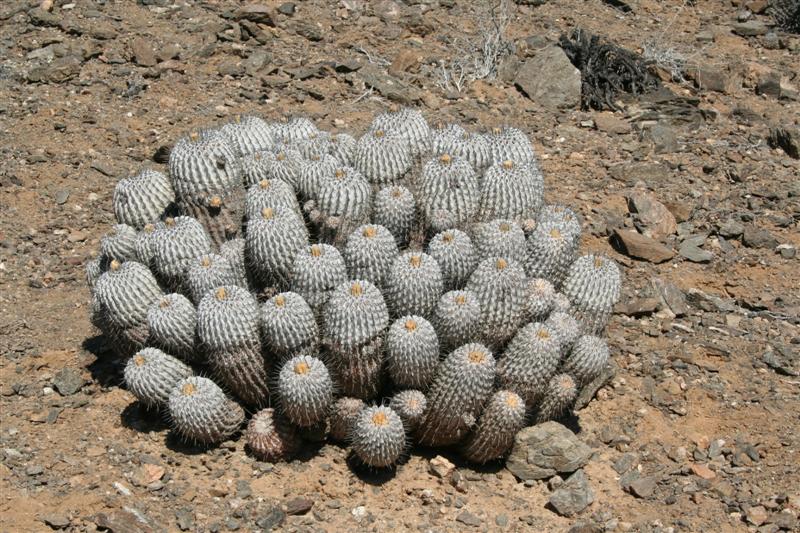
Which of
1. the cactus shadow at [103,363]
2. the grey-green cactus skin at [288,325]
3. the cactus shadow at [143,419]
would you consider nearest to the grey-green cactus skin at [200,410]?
the cactus shadow at [143,419]

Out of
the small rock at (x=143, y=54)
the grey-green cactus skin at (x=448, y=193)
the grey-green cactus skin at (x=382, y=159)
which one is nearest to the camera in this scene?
the grey-green cactus skin at (x=448, y=193)

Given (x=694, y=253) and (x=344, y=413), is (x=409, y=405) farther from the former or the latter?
Result: (x=694, y=253)

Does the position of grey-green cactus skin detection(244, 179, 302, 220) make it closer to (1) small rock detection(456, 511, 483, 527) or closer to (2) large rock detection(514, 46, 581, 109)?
(1) small rock detection(456, 511, 483, 527)

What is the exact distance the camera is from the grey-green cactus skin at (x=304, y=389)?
5.16 meters

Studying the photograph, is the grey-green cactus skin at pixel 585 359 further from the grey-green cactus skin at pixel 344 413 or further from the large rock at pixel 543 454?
the grey-green cactus skin at pixel 344 413

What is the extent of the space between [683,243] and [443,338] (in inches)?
123

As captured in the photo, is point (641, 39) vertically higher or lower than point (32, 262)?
higher

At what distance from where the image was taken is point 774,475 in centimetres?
558

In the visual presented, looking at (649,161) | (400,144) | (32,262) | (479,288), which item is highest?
(400,144)

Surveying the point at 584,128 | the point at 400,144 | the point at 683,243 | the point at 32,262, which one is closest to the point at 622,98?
the point at 584,128

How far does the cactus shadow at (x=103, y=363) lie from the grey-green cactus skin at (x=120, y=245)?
2.55 feet

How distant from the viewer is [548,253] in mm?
5734

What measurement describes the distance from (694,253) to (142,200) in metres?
4.17

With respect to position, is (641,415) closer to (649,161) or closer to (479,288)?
(479,288)
